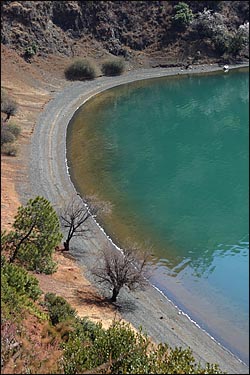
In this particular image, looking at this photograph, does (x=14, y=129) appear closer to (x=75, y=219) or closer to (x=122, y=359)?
(x=75, y=219)

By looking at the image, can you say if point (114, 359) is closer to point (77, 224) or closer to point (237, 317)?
point (237, 317)

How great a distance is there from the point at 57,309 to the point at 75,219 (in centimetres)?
1198

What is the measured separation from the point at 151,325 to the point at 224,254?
31.8ft

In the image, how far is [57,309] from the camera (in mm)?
22922

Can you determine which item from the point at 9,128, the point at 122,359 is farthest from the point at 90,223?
the point at 122,359

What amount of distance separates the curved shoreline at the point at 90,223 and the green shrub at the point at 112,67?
1.39m

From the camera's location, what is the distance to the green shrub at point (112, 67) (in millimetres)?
80688

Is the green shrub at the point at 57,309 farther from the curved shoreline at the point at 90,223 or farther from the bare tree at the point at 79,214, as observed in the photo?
the bare tree at the point at 79,214

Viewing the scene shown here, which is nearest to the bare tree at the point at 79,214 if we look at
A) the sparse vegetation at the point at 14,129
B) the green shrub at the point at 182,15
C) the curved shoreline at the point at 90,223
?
the curved shoreline at the point at 90,223

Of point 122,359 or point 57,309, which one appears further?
point 57,309

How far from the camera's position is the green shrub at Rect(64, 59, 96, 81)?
76.4 m

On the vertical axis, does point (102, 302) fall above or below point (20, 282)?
below

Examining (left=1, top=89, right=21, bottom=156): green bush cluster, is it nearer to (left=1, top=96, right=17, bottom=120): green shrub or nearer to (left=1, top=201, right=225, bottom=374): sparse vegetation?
(left=1, top=96, right=17, bottom=120): green shrub

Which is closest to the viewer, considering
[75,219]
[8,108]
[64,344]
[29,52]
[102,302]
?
[64,344]
